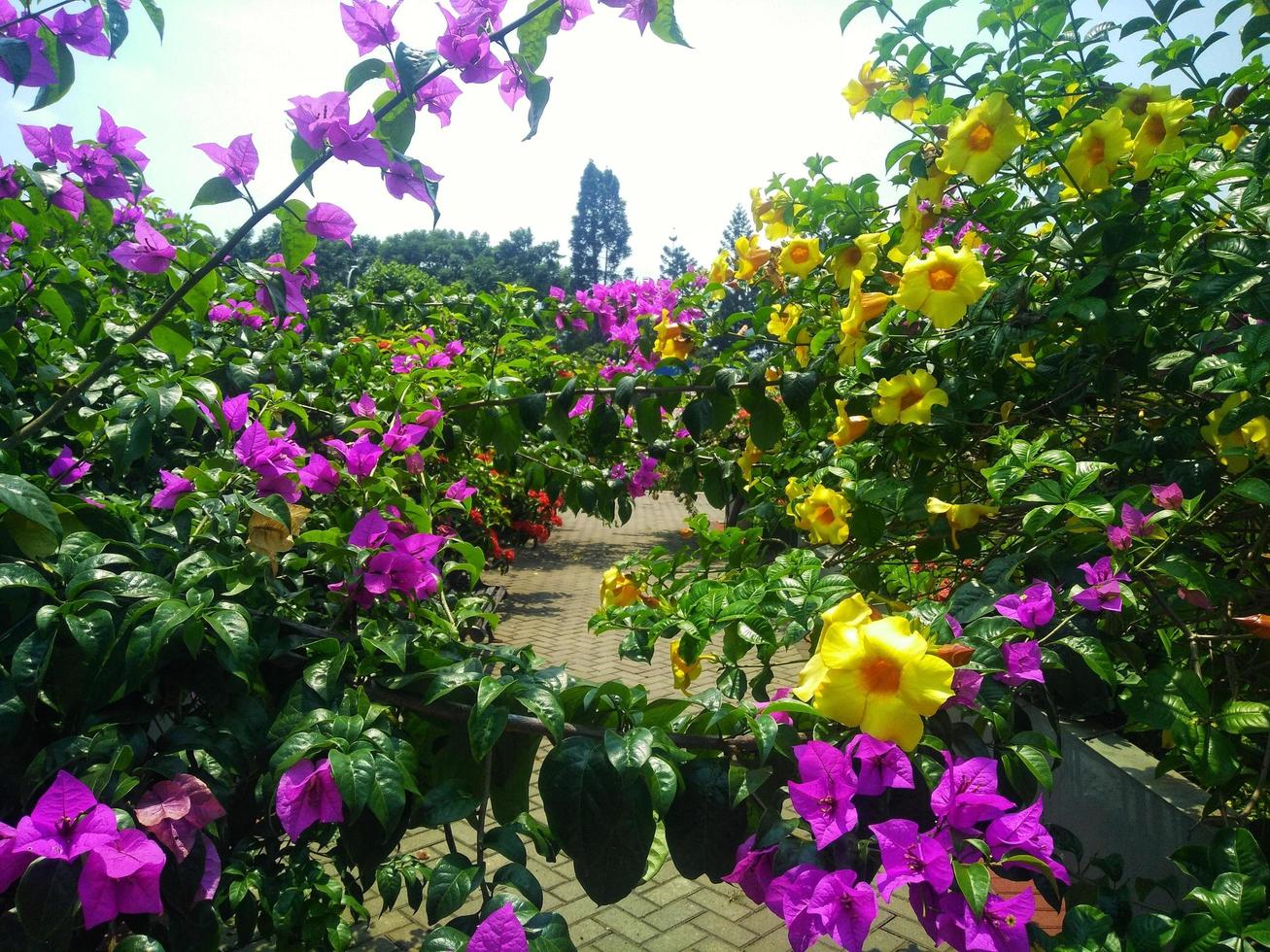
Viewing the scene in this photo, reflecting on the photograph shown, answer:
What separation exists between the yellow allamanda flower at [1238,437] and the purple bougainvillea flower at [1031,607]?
0.55m

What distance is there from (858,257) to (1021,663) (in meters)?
1.24

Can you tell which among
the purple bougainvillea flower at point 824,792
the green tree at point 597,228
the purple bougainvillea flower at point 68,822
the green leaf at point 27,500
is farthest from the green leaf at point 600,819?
the green tree at point 597,228

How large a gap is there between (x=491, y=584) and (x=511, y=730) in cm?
840

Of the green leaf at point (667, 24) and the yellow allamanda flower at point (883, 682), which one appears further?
the green leaf at point (667, 24)

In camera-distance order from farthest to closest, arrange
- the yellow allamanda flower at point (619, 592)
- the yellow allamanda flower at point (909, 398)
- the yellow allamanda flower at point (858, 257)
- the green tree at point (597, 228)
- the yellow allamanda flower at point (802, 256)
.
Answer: the green tree at point (597, 228) → the yellow allamanda flower at point (802, 256) → the yellow allamanda flower at point (619, 592) → the yellow allamanda flower at point (858, 257) → the yellow allamanda flower at point (909, 398)

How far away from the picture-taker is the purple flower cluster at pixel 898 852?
81 cm

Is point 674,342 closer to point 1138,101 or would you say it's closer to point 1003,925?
point 1138,101

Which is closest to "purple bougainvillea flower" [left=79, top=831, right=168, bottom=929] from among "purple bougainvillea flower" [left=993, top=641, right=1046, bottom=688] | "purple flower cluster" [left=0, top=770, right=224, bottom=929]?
"purple flower cluster" [left=0, top=770, right=224, bottom=929]

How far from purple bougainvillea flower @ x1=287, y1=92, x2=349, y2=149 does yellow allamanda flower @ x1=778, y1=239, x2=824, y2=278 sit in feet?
4.96

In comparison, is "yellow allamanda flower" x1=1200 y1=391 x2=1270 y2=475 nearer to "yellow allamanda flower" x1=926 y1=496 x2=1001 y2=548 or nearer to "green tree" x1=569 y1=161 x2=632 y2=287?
"yellow allamanda flower" x1=926 y1=496 x2=1001 y2=548

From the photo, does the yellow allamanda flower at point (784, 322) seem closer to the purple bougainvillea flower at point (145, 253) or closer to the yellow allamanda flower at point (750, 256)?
the yellow allamanda flower at point (750, 256)

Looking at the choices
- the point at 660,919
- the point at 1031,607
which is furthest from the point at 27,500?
the point at 660,919

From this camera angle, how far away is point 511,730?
3.36 ft

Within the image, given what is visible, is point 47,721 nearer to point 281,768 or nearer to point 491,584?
point 281,768
